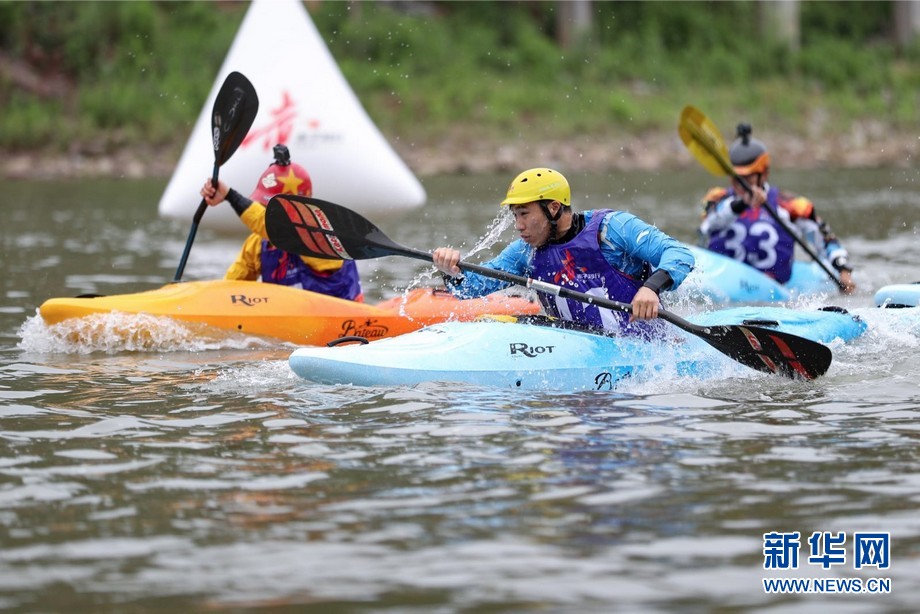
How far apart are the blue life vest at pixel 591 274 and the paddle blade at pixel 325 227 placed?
1.03 metres

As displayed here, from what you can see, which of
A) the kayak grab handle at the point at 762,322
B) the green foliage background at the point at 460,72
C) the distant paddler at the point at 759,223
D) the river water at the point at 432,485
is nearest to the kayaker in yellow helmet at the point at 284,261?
the river water at the point at 432,485

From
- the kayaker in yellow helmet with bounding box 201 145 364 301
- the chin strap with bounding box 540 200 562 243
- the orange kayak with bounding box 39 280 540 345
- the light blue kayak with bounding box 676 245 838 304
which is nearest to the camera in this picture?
the chin strap with bounding box 540 200 562 243

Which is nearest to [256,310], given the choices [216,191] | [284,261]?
[284,261]

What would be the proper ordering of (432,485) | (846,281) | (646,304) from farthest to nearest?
(846,281)
(646,304)
(432,485)

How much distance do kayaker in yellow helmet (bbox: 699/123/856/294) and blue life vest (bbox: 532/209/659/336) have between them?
3.94 metres

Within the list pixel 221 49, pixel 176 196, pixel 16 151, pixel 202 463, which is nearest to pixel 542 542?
pixel 202 463

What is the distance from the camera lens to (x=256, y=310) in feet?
29.5

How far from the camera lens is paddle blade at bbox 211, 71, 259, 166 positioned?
9641 mm

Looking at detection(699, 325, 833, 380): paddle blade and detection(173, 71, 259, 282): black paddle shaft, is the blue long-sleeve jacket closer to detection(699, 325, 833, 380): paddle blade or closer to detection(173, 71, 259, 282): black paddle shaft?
detection(699, 325, 833, 380): paddle blade

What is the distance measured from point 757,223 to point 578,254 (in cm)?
438

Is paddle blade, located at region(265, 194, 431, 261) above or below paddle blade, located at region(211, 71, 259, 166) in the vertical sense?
below

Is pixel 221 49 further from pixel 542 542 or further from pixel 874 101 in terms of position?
pixel 542 542

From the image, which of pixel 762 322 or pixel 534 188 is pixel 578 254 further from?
pixel 762 322

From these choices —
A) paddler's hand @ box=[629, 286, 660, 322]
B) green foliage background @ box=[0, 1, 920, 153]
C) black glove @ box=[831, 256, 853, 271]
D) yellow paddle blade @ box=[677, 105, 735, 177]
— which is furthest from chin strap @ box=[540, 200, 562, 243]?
green foliage background @ box=[0, 1, 920, 153]
